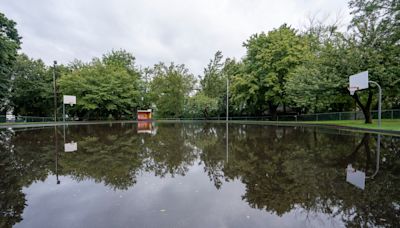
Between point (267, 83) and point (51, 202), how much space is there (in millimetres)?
25327

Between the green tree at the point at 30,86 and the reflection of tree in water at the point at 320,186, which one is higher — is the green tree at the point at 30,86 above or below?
above

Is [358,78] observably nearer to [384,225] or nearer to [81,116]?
[384,225]

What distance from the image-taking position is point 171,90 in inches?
1730

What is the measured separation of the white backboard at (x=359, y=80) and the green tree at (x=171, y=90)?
31.2 metres

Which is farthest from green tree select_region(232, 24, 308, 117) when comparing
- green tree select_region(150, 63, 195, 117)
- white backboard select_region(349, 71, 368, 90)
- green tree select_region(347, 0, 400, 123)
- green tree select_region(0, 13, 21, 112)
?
green tree select_region(0, 13, 21, 112)

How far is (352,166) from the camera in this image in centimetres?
558

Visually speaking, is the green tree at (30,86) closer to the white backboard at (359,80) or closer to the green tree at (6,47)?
the green tree at (6,47)

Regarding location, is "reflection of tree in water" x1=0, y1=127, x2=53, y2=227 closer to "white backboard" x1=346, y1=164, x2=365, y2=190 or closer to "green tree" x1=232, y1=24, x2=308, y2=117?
"white backboard" x1=346, y1=164, x2=365, y2=190

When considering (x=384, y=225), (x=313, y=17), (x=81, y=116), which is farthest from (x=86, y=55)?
(x=384, y=225)

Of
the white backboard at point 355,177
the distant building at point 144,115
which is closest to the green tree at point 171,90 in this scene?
the distant building at point 144,115

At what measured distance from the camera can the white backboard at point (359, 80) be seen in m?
15.4

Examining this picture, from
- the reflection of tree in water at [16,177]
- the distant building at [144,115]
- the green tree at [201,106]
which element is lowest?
the reflection of tree in water at [16,177]

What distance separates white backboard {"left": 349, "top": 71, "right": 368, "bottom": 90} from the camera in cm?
1540

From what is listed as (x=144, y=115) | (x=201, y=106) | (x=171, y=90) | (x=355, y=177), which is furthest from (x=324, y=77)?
(x=144, y=115)
